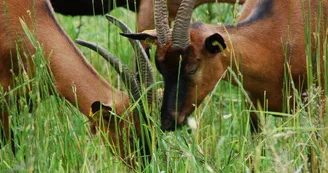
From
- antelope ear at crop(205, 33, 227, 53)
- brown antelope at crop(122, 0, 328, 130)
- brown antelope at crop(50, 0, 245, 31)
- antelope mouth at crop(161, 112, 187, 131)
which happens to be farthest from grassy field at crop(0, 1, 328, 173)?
brown antelope at crop(50, 0, 245, 31)

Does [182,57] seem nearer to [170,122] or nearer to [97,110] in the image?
[170,122]

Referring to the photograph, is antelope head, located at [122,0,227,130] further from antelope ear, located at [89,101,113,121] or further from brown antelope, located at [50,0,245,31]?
brown antelope, located at [50,0,245,31]

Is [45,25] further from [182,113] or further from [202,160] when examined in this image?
[202,160]

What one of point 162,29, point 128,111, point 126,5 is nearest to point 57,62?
point 128,111

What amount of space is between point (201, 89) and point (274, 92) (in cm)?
47

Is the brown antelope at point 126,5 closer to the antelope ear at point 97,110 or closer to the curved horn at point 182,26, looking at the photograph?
the antelope ear at point 97,110

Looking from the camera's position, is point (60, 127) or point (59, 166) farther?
point (60, 127)

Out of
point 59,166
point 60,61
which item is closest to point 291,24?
point 60,61

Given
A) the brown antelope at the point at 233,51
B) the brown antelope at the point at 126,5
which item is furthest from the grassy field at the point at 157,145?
the brown antelope at the point at 126,5

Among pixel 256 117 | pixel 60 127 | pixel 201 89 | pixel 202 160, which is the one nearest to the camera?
pixel 202 160

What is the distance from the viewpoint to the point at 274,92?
5875 millimetres

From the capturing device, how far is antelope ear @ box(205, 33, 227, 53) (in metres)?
5.47

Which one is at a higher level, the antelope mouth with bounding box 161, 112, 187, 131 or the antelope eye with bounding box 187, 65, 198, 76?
the antelope eye with bounding box 187, 65, 198, 76

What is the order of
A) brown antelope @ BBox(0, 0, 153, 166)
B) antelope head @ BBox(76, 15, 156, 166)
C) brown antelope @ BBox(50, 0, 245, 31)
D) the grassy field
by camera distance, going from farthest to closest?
brown antelope @ BBox(50, 0, 245, 31) → brown antelope @ BBox(0, 0, 153, 166) → antelope head @ BBox(76, 15, 156, 166) → the grassy field
